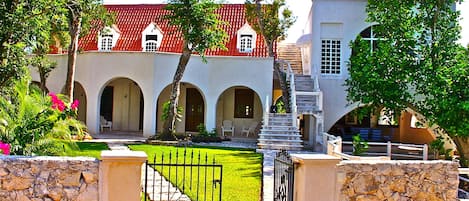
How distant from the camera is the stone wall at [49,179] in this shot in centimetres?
638

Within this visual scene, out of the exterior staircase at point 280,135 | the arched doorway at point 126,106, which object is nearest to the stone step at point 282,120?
the exterior staircase at point 280,135

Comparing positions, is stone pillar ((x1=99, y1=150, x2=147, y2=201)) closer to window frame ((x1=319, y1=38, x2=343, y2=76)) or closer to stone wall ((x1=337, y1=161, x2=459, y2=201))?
stone wall ((x1=337, y1=161, x2=459, y2=201))

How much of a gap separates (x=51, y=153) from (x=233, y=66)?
15.8 metres

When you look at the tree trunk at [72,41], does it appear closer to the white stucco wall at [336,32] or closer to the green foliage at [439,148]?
the white stucco wall at [336,32]

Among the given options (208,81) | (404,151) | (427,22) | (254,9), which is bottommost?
(404,151)

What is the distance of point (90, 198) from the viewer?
648 cm

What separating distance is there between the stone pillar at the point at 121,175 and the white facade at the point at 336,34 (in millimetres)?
18686

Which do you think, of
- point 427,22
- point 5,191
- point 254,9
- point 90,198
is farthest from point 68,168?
point 254,9

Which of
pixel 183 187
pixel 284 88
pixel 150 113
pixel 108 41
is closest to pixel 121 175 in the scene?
pixel 183 187

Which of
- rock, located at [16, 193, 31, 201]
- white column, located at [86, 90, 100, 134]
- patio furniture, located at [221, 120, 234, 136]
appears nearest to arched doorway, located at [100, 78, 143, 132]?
white column, located at [86, 90, 100, 134]

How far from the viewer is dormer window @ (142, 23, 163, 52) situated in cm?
2861

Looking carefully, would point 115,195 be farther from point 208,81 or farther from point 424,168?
point 208,81

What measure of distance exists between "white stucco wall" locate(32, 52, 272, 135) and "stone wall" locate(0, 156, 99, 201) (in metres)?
17.8

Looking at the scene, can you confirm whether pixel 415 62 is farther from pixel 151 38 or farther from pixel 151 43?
pixel 151 38
